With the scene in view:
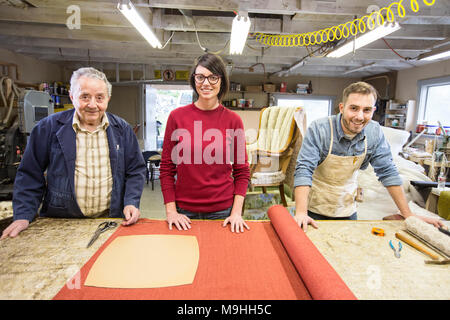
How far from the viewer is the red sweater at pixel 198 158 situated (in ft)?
4.56

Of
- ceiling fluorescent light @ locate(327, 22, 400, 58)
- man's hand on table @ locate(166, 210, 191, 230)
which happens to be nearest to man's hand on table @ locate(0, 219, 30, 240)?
man's hand on table @ locate(166, 210, 191, 230)

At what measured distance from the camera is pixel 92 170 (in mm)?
1295

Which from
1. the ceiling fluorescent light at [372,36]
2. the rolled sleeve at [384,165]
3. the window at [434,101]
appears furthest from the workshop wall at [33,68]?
the window at [434,101]

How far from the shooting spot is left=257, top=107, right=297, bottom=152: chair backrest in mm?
2985

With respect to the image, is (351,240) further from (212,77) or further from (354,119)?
(212,77)

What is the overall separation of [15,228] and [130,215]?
0.44 metres

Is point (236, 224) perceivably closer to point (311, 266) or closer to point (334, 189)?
point (311, 266)

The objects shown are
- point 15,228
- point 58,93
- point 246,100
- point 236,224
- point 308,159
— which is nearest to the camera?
point 15,228

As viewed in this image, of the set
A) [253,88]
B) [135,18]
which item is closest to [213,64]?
[135,18]

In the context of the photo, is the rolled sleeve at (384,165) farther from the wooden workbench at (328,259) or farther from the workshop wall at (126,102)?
the workshop wall at (126,102)

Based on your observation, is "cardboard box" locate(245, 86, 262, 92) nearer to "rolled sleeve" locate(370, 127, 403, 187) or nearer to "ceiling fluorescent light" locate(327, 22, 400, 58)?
"ceiling fluorescent light" locate(327, 22, 400, 58)
